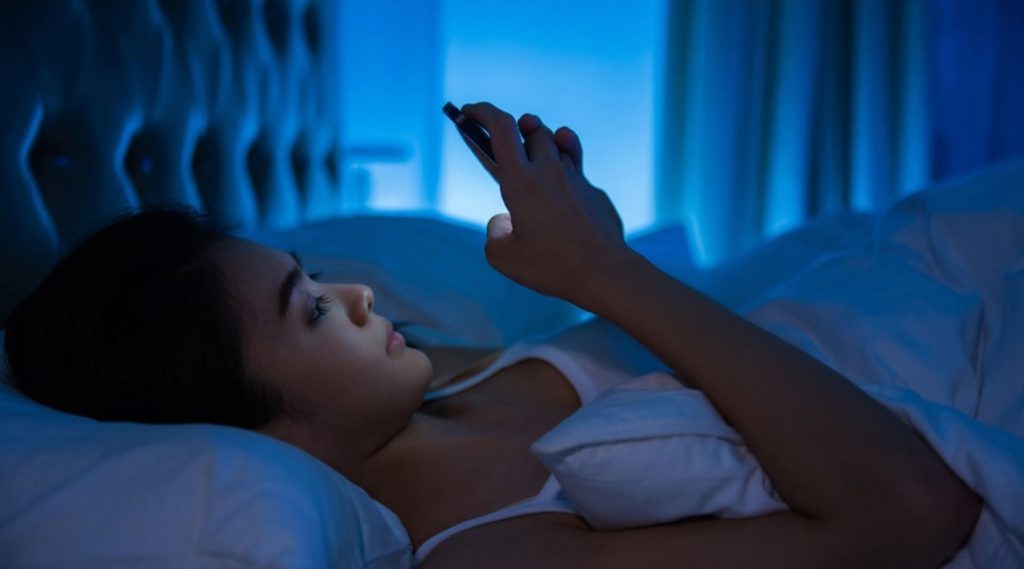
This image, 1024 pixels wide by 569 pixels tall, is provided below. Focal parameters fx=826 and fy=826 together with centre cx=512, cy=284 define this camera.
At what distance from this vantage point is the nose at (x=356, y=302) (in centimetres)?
93

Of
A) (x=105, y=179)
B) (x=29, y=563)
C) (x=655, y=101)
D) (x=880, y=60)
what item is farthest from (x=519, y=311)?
(x=880, y=60)

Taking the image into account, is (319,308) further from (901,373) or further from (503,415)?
(901,373)

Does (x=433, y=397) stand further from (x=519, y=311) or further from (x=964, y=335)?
(x=964, y=335)

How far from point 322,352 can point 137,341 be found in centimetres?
18

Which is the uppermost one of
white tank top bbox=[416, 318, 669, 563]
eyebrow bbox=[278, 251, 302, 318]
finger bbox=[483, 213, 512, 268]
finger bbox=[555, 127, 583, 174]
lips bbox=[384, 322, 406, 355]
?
finger bbox=[555, 127, 583, 174]

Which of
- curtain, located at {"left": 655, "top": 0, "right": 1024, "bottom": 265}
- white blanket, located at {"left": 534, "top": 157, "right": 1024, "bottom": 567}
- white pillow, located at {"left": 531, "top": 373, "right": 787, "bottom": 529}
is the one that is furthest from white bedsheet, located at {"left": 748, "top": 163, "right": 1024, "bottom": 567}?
curtain, located at {"left": 655, "top": 0, "right": 1024, "bottom": 265}

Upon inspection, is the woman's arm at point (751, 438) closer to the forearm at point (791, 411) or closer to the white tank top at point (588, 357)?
the forearm at point (791, 411)

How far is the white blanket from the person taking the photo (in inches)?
27.5

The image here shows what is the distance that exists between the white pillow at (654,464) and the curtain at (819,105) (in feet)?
6.49

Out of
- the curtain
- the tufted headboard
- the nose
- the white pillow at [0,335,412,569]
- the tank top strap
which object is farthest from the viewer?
the curtain

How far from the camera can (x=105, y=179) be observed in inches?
52.7

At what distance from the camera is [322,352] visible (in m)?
0.87

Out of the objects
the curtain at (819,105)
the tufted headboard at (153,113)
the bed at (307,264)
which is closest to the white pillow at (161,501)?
the bed at (307,264)

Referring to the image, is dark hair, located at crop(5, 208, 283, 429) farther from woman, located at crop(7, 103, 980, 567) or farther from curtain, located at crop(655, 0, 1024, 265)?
curtain, located at crop(655, 0, 1024, 265)
